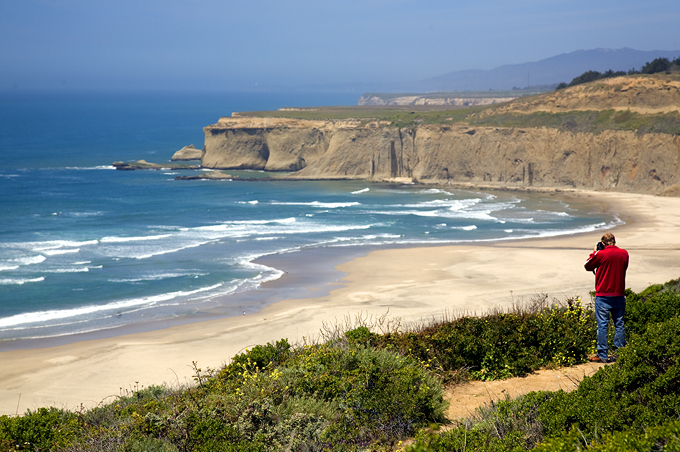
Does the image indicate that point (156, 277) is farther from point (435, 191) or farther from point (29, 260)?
point (435, 191)

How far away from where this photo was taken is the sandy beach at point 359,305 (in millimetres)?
15234

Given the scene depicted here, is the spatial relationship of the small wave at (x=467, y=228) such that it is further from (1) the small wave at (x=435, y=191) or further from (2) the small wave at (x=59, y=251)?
(2) the small wave at (x=59, y=251)

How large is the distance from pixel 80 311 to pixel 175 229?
1711 cm

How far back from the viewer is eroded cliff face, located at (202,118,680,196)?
177 ft

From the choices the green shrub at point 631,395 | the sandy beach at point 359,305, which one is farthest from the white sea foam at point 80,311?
the green shrub at point 631,395

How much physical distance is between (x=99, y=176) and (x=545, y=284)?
56.2 m

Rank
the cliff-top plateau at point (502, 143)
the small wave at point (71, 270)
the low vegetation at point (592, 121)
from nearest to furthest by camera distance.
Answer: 1. the small wave at point (71, 270)
2. the low vegetation at point (592, 121)
3. the cliff-top plateau at point (502, 143)

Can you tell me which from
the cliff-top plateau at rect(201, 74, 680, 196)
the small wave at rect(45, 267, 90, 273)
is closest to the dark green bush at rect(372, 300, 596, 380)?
the small wave at rect(45, 267, 90, 273)

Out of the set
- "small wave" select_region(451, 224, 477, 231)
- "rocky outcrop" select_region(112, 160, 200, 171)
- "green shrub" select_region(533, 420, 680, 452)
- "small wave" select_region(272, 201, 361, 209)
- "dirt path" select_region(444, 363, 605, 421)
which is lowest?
"small wave" select_region(451, 224, 477, 231)

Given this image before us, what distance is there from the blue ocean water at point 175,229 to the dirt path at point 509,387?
15492 mm

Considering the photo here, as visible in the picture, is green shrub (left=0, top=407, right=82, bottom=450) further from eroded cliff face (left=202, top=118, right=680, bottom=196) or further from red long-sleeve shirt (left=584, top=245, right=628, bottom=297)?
eroded cliff face (left=202, top=118, right=680, bottom=196)

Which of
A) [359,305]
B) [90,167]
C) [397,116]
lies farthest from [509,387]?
[90,167]

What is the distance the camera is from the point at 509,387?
291 inches

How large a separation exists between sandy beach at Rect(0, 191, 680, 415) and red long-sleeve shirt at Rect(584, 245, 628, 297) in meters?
8.39
